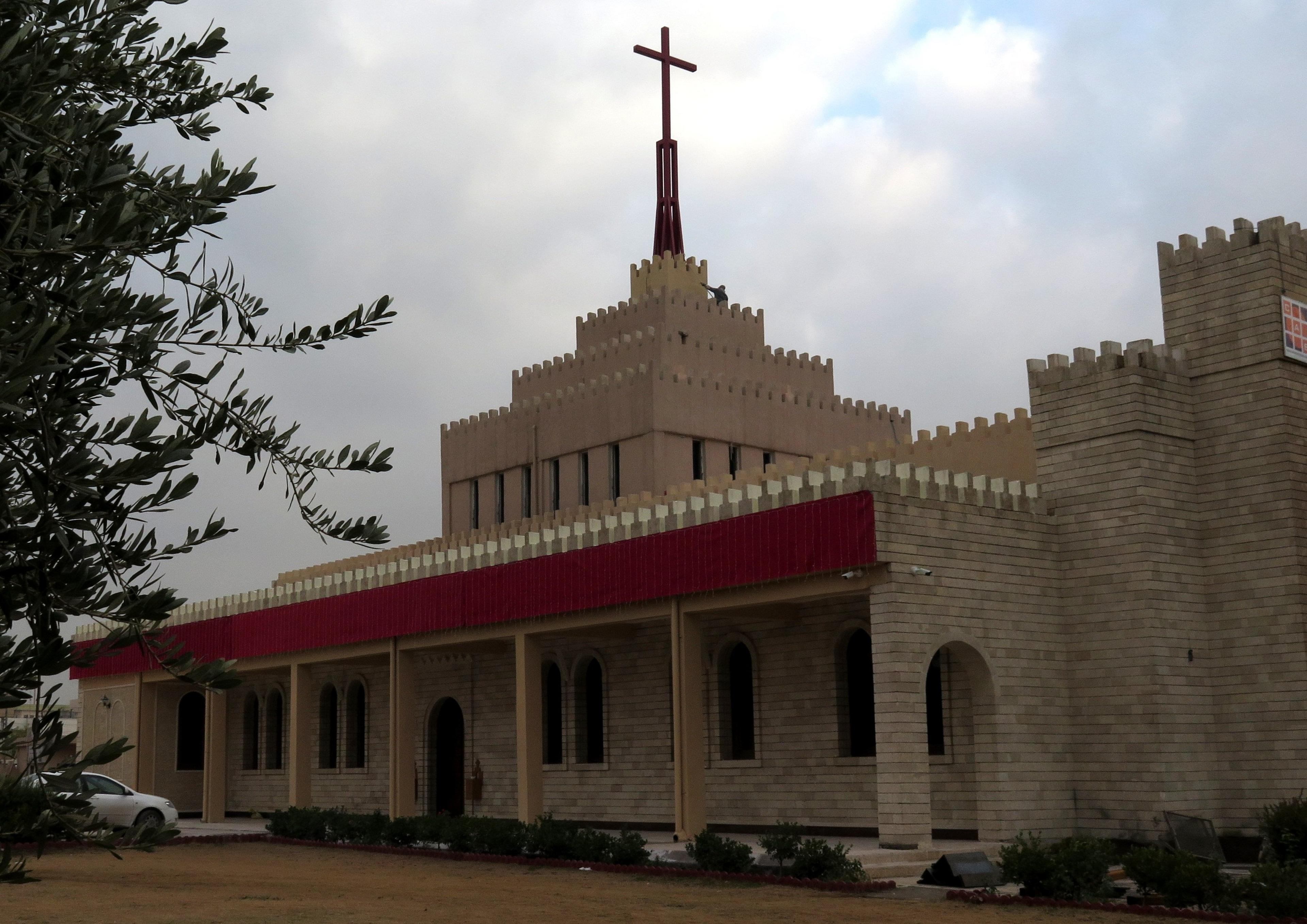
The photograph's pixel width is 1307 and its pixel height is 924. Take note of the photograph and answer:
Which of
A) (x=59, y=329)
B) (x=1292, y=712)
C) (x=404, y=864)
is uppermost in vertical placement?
(x=59, y=329)

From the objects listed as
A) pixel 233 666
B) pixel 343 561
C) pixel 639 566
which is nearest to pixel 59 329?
pixel 233 666

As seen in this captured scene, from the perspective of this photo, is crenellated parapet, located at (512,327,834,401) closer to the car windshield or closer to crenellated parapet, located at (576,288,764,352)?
crenellated parapet, located at (576,288,764,352)

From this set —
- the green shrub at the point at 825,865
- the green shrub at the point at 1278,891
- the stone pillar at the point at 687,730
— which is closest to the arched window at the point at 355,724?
the stone pillar at the point at 687,730

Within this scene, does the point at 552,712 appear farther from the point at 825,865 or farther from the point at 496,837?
the point at 825,865

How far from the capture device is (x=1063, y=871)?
14922mm

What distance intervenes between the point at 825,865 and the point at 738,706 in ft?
28.6

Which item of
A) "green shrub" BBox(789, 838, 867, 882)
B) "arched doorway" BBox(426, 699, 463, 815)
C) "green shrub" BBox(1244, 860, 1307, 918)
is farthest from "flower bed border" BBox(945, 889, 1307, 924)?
"arched doorway" BBox(426, 699, 463, 815)

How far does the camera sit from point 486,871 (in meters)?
19.6

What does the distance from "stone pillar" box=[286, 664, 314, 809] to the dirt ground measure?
29.3 ft

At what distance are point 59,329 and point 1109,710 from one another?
1892 centimetres

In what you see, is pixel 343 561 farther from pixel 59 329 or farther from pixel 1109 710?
pixel 59 329

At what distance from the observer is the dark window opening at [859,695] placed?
23.3 metres

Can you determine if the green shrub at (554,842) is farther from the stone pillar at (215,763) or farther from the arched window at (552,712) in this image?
the stone pillar at (215,763)

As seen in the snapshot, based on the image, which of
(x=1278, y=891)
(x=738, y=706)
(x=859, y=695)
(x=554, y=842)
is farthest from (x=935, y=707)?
(x=1278, y=891)
